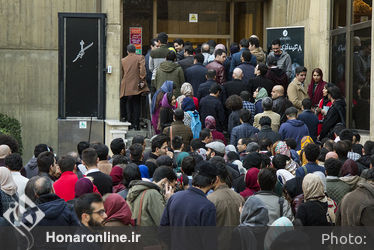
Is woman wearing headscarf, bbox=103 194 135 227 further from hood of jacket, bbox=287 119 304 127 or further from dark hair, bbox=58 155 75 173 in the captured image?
hood of jacket, bbox=287 119 304 127

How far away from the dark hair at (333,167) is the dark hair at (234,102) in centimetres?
446

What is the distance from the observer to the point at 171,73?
46.9 ft

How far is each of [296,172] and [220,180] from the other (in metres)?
1.70

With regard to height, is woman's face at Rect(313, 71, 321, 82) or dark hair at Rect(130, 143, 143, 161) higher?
woman's face at Rect(313, 71, 321, 82)

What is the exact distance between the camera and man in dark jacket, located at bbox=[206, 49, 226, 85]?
14570 mm

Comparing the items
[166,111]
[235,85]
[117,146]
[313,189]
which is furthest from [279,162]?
[235,85]

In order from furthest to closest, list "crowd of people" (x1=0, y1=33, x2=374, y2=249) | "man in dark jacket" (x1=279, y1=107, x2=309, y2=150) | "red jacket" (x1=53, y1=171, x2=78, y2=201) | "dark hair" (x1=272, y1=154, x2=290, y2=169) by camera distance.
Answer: "man in dark jacket" (x1=279, y1=107, x2=309, y2=150)
"dark hair" (x1=272, y1=154, x2=290, y2=169)
"red jacket" (x1=53, y1=171, x2=78, y2=201)
"crowd of people" (x1=0, y1=33, x2=374, y2=249)

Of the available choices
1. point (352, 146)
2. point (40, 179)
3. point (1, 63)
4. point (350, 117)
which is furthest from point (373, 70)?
point (1, 63)

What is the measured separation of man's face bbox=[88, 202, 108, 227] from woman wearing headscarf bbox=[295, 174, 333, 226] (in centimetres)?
201

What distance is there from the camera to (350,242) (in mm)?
7227

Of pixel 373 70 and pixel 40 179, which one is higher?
pixel 373 70

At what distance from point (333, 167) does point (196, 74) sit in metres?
6.39

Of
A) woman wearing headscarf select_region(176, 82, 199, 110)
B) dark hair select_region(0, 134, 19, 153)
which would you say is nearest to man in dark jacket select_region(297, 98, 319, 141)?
woman wearing headscarf select_region(176, 82, 199, 110)

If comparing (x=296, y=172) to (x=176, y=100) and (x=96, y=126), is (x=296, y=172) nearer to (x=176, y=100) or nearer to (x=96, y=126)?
(x=176, y=100)
